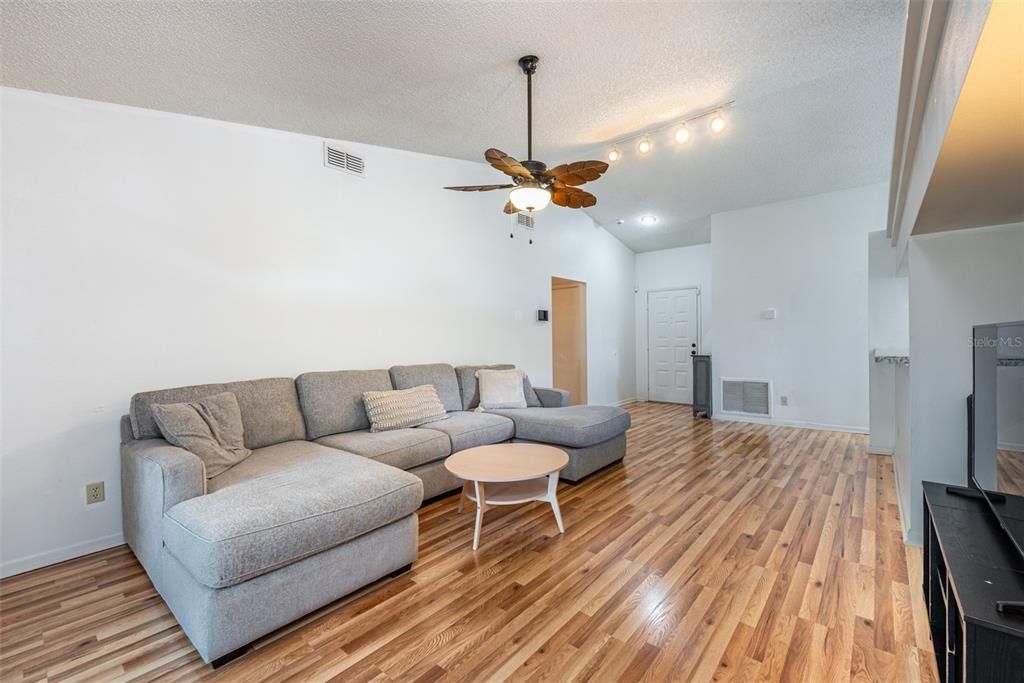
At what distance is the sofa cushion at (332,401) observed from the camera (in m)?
2.98

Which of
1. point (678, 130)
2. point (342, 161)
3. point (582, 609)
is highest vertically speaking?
point (678, 130)

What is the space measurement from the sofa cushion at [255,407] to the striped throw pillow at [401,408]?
481 millimetres

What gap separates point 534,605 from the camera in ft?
5.96

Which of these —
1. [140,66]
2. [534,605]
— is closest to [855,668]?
Answer: [534,605]

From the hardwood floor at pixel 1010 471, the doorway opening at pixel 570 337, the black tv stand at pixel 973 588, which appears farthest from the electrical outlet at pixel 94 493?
the doorway opening at pixel 570 337

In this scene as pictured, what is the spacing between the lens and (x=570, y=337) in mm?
A: 6348

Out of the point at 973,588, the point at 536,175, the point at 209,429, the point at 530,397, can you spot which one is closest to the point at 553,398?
the point at 530,397

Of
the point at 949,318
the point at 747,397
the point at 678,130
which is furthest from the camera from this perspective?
the point at 747,397

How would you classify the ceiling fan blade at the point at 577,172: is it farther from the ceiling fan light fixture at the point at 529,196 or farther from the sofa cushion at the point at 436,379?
the sofa cushion at the point at 436,379

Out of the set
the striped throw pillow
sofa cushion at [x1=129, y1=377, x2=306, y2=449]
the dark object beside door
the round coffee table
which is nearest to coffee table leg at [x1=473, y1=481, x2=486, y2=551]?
the round coffee table

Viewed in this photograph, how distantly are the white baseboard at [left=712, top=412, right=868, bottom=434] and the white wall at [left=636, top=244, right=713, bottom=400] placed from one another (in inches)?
52.3

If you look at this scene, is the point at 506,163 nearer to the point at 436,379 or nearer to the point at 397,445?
the point at 397,445

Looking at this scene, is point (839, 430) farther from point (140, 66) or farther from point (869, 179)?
point (140, 66)
